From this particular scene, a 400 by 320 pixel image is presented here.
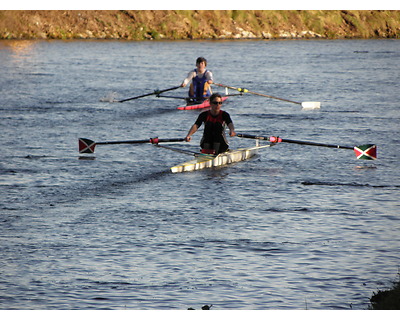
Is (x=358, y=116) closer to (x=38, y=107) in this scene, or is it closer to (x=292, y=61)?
(x=38, y=107)

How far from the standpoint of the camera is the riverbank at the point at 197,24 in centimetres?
8812

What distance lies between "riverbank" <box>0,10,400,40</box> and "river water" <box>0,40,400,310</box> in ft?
189

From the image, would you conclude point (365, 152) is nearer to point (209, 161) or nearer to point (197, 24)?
point (209, 161)

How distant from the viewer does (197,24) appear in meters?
94.4

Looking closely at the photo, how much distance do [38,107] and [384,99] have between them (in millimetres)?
15154

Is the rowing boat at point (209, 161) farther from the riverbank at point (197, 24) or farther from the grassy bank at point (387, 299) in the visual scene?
the riverbank at point (197, 24)

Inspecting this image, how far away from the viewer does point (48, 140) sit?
23.1 m

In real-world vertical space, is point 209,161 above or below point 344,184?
above

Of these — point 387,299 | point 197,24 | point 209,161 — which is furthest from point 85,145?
point 197,24

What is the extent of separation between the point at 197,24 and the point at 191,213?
81.9 metres

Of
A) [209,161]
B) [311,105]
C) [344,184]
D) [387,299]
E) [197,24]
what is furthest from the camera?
[197,24]

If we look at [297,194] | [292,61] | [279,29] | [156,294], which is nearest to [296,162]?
[297,194]

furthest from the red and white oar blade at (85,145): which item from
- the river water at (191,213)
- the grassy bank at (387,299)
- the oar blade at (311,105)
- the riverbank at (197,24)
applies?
the riverbank at (197,24)

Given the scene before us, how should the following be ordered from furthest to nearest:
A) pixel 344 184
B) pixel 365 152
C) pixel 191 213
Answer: pixel 365 152, pixel 344 184, pixel 191 213
